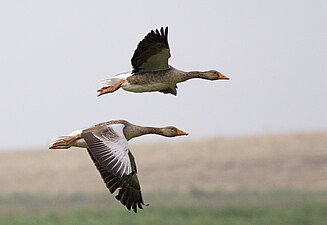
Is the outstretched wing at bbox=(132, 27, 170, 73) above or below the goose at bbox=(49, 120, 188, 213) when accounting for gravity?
above

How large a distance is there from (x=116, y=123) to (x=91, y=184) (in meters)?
35.1

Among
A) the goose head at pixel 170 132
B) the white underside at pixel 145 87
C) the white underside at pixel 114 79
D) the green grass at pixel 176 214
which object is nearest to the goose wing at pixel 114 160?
the white underside at pixel 145 87

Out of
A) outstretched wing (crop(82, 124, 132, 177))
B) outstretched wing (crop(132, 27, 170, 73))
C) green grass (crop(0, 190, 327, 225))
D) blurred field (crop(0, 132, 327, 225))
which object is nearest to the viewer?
outstretched wing (crop(82, 124, 132, 177))

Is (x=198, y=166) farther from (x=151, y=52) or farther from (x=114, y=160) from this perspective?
(x=114, y=160)

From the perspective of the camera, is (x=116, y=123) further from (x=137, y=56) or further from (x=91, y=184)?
(x=91, y=184)

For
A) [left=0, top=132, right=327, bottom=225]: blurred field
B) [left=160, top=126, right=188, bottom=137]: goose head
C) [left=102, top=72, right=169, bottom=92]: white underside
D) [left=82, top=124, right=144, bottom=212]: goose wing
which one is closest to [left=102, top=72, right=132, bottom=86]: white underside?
[left=102, top=72, right=169, bottom=92]: white underside

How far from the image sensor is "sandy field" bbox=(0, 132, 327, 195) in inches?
1692

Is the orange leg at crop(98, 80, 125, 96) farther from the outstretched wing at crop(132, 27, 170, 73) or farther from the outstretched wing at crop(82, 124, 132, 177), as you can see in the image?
the outstretched wing at crop(82, 124, 132, 177)

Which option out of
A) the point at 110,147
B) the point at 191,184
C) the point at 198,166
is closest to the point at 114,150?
the point at 110,147

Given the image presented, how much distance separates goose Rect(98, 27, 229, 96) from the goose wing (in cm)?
41

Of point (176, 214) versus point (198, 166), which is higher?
point (198, 166)

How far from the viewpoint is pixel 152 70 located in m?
10.9

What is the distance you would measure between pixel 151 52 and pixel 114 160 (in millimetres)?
1400

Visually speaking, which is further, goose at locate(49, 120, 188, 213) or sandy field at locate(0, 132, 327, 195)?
sandy field at locate(0, 132, 327, 195)
